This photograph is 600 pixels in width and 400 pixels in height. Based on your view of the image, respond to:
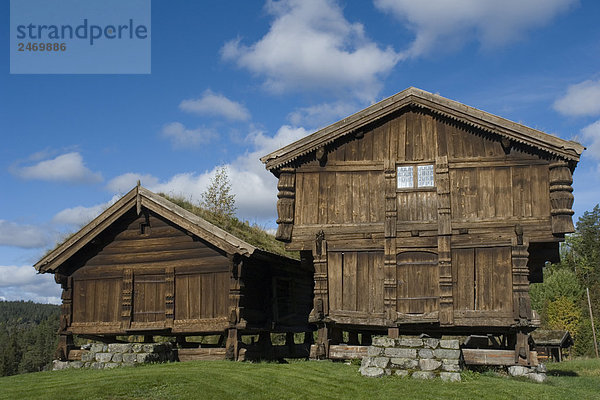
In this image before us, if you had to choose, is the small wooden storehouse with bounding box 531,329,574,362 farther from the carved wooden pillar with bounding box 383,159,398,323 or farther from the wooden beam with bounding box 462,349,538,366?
the carved wooden pillar with bounding box 383,159,398,323

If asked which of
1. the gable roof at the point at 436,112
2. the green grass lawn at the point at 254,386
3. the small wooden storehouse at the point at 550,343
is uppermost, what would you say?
the gable roof at the point at 436,112

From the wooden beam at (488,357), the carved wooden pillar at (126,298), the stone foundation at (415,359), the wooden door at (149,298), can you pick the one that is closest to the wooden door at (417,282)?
the wooden beam at (488,357)

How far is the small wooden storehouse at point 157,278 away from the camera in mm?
20797

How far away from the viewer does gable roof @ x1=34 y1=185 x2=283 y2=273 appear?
799 inches

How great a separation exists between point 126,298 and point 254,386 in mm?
9051

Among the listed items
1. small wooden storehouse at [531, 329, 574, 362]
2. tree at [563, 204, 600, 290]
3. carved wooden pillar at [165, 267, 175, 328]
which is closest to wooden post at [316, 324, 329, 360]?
carved wooden pillar at [165, 267, 175, 328]

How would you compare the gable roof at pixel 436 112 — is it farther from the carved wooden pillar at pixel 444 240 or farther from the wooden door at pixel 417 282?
the wooden door at pixel 417 282

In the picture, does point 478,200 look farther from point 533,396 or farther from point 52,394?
point 52,394

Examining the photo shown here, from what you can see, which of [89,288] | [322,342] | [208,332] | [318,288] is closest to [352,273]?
[318,288]

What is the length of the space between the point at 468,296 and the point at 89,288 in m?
13.7

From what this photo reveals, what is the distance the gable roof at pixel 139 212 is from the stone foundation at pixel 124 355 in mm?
3836

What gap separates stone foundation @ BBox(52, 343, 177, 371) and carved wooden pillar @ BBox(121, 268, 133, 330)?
8.72ft

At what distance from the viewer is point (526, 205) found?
19.2 meters

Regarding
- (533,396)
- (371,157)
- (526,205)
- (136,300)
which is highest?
(371,157)
